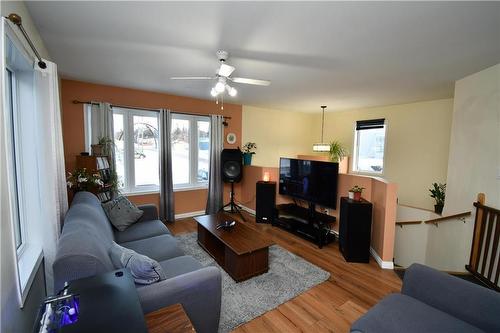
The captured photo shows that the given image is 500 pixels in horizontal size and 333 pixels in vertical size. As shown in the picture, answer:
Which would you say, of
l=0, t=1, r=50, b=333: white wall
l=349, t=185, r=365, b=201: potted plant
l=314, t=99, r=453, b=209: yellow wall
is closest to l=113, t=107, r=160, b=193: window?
l=0, t=1, r=50, b=333: white wall

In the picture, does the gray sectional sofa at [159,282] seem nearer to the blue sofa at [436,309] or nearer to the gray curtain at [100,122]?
the blue sofa at [436,309]

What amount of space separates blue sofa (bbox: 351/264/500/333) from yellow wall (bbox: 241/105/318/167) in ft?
13.8

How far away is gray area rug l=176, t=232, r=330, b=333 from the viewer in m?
2.00

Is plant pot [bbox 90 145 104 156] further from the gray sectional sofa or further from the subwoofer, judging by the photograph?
the subwoofer

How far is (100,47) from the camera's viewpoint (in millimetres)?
2262

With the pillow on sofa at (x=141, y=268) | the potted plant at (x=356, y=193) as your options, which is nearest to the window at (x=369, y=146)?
the potted plant at (x=356, y=193)

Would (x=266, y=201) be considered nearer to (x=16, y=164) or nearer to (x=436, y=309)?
(x=436, y=309)

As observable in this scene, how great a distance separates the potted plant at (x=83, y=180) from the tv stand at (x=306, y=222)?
9.35 feet

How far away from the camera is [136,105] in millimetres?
3947

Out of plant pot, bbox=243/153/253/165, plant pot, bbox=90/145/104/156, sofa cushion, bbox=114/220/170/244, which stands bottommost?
sofa cushion, bbox=114/220/170/244

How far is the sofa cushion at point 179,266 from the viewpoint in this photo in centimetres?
187

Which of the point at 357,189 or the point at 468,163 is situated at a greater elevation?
the point at 468,163

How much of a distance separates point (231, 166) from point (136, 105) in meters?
2.06

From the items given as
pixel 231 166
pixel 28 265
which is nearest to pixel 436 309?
pixel 28 265
